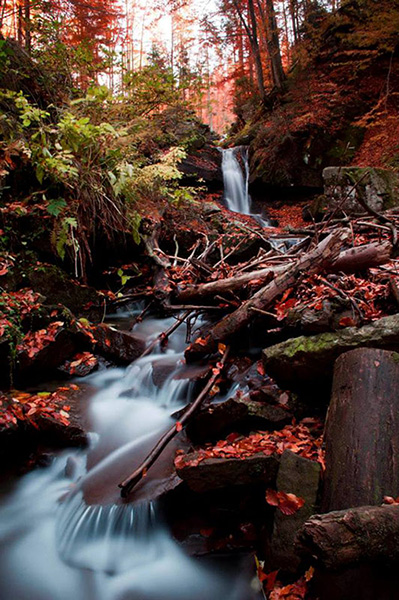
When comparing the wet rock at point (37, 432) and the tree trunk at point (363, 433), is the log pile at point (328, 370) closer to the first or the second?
the tree trunk at point (363, 433)

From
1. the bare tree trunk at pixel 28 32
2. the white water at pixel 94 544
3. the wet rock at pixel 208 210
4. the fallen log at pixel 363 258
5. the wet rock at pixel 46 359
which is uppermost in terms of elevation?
the bare tree trunk at pixel 28 32

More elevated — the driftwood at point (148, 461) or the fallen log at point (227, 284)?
the fallen log at point (227, 284)

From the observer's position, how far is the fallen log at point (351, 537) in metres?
1.68

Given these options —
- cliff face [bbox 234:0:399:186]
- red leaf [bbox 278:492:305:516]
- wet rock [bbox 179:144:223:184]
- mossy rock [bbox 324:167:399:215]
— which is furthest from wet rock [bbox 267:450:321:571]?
wet rock [bbox 179:144:223:184]

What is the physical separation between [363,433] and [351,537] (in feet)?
2.87

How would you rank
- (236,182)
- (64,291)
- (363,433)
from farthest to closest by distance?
(236,182), (64,291), (363,433)

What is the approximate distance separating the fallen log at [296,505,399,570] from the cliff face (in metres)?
12.5

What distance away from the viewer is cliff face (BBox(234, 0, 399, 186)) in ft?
41.6

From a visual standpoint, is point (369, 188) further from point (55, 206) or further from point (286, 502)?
point (286, 502)

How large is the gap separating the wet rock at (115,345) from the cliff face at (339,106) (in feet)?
33.6

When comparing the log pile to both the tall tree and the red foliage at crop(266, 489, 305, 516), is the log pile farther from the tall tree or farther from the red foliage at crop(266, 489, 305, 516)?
the tall tree

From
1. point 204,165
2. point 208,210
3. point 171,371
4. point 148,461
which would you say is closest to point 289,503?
point 148,461

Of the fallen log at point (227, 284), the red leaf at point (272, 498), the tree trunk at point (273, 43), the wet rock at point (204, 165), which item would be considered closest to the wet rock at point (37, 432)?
the red leaf at point (272, 498)

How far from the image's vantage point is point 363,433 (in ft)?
8.13
